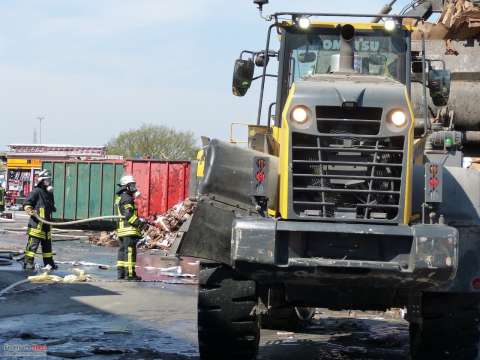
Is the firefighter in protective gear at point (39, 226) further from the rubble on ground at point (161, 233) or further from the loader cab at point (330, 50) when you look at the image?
the loader cab at point (330, 50)

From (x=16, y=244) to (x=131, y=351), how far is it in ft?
43.7

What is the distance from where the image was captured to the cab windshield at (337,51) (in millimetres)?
7289

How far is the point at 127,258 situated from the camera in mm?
12938

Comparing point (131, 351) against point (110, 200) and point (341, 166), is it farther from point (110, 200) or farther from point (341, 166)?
point (110, 200)

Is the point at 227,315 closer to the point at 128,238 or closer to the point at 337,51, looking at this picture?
the point at 337,51

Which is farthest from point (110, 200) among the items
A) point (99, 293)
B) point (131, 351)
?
point (131, 351)

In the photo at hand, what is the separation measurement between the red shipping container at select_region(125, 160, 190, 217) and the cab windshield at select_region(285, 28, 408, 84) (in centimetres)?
1673

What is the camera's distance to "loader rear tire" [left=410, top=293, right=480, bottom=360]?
20.5 feet

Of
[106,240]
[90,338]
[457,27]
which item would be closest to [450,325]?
[90,338]

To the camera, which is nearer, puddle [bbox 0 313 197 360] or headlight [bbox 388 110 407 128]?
headlight [bbox 388 110 407 128]

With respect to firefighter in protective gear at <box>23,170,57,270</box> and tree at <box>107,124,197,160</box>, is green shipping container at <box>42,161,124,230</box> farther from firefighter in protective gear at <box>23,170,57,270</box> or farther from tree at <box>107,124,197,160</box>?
tree at <box>107,124,197,160</box>

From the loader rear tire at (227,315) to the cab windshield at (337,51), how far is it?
211 cm

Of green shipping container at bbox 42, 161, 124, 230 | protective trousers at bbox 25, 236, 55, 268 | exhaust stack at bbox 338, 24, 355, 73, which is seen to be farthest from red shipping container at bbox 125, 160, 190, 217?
exhaust stack at bbox 338, 24, 355, 73

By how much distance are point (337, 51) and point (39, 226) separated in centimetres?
840
